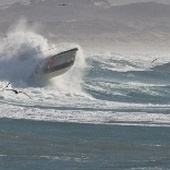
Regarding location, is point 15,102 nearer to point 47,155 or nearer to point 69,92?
point 69,92

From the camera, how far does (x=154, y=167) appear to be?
110 feet

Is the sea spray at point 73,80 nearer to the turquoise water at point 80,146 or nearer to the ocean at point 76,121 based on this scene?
the ocean at point 76,121

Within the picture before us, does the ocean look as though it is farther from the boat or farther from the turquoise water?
the boat

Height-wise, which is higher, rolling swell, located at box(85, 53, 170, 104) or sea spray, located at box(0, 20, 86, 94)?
sea spray, located at box(0, 20, 86, 94)

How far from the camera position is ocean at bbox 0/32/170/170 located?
34969mm

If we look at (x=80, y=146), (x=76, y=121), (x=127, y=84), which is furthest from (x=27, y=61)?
(x=80, y=146)

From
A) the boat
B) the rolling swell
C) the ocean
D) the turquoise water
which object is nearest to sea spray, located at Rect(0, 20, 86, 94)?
the ocean

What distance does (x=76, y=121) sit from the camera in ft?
151

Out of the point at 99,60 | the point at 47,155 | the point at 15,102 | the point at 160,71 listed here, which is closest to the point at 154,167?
the point at 47,155

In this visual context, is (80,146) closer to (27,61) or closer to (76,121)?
(76,121)

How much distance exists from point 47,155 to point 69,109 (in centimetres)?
1746

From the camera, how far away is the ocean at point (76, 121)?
3497 centimetres

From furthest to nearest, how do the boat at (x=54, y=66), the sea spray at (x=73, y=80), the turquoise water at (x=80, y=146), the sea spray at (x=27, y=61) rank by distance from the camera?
the sea spray at (x=27, y=61) → the boat at (x=54, y=66) → the sea spray at (x=73, y=80) → the turquoise water at (x=80, y=146)

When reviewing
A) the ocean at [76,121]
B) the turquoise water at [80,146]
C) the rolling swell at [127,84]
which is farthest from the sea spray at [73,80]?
the turquoise water at [80,146]
